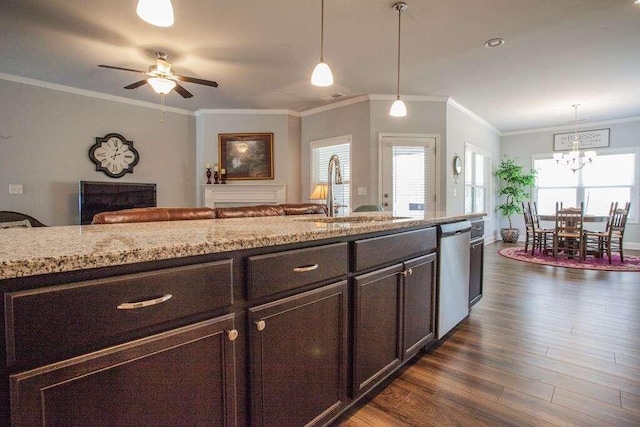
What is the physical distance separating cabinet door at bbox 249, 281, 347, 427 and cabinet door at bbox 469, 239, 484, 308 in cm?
168

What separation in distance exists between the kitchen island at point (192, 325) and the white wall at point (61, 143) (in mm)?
4647

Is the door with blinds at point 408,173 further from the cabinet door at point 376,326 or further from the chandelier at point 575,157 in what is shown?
the cabinet door at point 376,326

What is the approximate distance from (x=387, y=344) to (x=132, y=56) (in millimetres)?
4206

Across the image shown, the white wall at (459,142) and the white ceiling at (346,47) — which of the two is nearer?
the white ceiling at (346,47)

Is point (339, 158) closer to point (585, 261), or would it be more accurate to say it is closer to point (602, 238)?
point (585, 261)

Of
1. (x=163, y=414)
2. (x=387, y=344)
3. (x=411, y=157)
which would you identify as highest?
(x=411, y=157)

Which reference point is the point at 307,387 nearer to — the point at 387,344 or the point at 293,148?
the point at 387,344

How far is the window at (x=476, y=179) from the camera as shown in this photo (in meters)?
6.16

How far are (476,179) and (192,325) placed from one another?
6.83 meters

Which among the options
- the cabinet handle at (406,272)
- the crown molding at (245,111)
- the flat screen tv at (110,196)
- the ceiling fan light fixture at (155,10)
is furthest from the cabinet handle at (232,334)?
the crown molding at (245,111)

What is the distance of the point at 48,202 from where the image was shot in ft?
15.3

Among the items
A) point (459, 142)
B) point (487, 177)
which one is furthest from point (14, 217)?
point (487, 177)

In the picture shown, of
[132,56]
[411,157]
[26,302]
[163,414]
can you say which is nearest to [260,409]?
[163,414]

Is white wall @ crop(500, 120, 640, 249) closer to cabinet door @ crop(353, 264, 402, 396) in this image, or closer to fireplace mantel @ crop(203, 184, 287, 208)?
fireplace mantel @ crop(203, 184, 287, 208)
